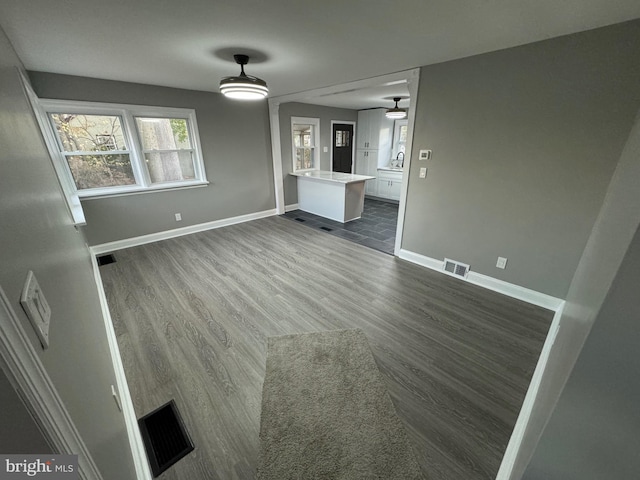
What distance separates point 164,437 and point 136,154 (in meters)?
3.88

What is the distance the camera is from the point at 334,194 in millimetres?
5027

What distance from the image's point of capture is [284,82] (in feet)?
12.1

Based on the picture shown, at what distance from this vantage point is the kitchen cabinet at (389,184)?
262 inches

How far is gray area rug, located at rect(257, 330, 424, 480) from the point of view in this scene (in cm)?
130

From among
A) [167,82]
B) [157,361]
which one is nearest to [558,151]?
[157,361]

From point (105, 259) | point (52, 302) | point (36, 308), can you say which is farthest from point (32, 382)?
point (105, 259)

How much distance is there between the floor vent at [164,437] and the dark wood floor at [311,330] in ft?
0.19

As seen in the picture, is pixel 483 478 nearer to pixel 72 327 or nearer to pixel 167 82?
pixel 72 327

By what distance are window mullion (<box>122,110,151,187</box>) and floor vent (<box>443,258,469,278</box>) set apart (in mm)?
4616

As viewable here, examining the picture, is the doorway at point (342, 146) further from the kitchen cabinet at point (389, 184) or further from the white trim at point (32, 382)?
the white trim at point (32, 382)

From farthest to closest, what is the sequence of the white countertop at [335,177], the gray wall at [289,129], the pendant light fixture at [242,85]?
1. the gray wall at [289,129]
2. the white countertop at [335,177]
3. the pendant light fixture at [242,85]

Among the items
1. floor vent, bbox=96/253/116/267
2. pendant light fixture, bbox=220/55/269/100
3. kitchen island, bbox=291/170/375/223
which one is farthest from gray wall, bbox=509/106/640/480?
floor vent, bbox=96/253/116/267

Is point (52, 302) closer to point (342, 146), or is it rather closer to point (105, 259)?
point (105, 259)

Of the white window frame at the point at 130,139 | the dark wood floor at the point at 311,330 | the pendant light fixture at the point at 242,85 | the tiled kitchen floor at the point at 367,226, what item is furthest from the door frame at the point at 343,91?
the pendant light fixture at the point at 242,85
